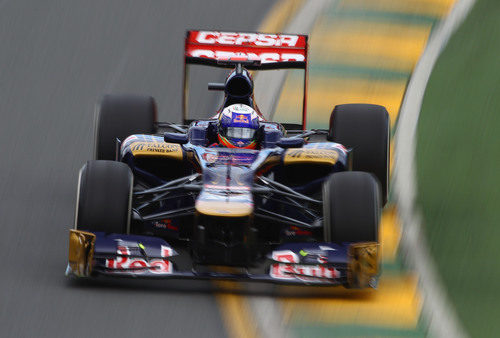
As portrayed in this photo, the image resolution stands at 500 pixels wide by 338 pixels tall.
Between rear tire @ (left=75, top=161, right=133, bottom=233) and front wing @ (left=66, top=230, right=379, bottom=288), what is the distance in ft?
0.61

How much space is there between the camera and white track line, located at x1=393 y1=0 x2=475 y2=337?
404 inches

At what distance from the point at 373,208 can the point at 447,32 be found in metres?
11.0

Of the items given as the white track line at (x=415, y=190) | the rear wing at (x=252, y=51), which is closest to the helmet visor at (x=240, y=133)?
the rear wing at (x=252, y=51)

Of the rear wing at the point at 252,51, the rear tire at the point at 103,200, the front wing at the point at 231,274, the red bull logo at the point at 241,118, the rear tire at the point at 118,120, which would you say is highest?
the rear wing at the point at 252,51

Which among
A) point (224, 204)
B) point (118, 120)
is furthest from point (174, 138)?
point (118, 120)

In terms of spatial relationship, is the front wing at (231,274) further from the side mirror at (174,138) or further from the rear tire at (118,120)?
the rear tire at (118,120)

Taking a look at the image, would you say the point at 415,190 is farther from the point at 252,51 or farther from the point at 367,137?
the point at 252,51

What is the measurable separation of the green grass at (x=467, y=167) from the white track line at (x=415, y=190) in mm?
104

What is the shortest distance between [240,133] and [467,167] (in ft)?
13.1

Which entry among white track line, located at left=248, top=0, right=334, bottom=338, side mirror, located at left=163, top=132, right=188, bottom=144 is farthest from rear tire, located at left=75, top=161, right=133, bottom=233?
white track line, located at left=248, top=0, right=334, bottom=338

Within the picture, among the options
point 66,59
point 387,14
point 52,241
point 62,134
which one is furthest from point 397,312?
point 387,14

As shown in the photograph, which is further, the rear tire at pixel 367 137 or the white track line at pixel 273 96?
the rear tire at pixel 367 137

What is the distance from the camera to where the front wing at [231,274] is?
34.1 feet

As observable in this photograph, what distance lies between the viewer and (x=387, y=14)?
896 inches
